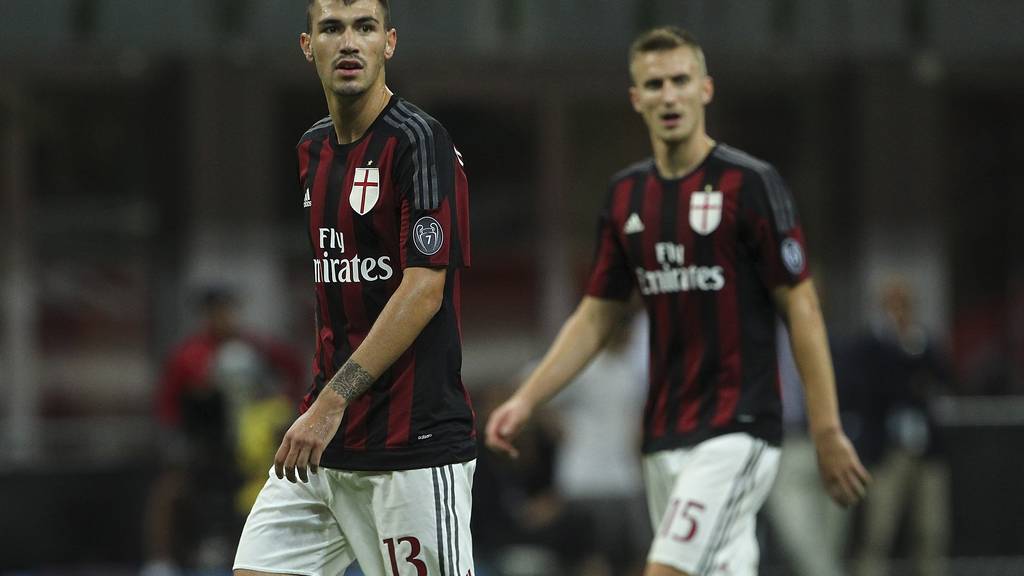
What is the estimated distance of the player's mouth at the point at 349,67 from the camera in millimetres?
4699

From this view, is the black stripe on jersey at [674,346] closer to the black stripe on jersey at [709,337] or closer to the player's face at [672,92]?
the black stripe on jersey at [709,337]

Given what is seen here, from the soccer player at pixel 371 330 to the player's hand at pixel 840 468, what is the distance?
1.53 metres

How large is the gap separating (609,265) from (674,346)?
0.45m

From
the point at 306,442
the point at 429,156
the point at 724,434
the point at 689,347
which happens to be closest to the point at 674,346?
the point at 689,347

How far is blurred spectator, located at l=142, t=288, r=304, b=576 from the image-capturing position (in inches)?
417

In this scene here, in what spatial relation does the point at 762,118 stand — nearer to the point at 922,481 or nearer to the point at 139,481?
the point at 922,481

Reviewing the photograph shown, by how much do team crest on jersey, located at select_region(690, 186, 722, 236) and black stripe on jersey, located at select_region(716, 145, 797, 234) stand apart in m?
0.15

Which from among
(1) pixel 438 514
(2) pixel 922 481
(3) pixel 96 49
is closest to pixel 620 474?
(2) pixel 922 481

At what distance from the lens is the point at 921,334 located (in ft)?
37.6

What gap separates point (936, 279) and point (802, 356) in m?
7.52

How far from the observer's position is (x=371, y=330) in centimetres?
456

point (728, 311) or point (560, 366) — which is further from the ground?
point (728, 311)

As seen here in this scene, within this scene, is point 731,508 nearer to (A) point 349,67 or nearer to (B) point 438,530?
(B) point 438,530

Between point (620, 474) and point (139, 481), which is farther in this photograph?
point (139, 481)
